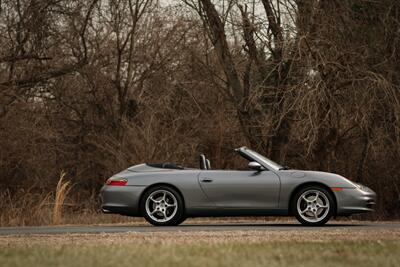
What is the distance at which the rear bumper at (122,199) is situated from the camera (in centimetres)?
1606

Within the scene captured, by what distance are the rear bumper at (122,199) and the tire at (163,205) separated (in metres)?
0.12

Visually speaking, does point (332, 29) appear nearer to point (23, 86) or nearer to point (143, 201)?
point (143, 201)

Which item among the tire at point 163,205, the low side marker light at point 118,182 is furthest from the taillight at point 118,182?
the tire at point 163,205

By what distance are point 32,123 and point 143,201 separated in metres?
12.2

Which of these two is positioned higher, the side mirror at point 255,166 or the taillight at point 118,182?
the side mirror at point 255,166

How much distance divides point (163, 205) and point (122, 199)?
690 mm

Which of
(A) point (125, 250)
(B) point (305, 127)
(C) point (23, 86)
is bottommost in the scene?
(A) point (125, 250)

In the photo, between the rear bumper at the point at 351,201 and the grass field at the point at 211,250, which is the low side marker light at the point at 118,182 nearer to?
the grass field at the point at 211,250

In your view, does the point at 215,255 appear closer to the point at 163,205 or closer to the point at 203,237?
the point at 203,237

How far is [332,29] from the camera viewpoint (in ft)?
72.9

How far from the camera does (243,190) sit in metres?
16.0

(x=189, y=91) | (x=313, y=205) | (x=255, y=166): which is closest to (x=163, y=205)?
(x=255, y=166)

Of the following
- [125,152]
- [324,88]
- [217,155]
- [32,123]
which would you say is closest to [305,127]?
[324,88]

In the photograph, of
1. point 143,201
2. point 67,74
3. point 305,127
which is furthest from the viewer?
point 67,74
